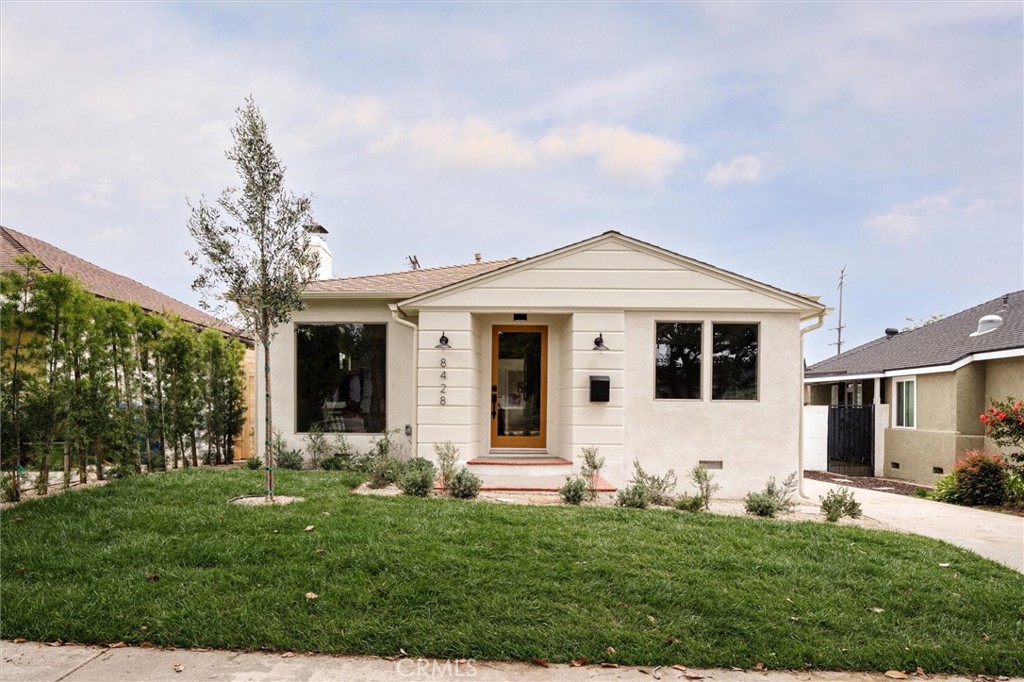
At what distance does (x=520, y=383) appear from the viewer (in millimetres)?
10930

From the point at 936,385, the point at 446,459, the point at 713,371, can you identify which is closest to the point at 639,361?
the point at 713,371

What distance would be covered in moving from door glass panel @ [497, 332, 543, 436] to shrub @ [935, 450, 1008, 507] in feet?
25.2

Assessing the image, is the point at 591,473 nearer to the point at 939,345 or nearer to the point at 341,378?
the point at 341,378

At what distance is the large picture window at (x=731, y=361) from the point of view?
9.89 meters

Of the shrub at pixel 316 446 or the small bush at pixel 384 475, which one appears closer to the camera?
the small bush at pixel 384 475

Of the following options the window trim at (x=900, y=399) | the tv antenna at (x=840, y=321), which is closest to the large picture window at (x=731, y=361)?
the window trim at (x=900, y=399)

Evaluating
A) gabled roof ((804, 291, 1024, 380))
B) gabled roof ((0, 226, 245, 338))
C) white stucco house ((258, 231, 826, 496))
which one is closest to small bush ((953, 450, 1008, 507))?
gabled roof ((804, 291, 1024, 380))

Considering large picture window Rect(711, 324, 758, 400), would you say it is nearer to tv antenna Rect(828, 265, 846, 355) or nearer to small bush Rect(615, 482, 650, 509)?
small bush Rect(615, 482, 650, 509)

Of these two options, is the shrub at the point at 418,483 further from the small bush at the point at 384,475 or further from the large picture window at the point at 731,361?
the large picture window at the point at 731,361

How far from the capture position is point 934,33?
10.1 m

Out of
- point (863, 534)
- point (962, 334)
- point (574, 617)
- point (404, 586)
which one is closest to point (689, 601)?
point (574, 617)

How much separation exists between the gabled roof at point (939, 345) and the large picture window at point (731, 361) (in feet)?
23.1

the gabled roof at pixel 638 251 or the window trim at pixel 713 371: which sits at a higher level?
the gabled roof at pixel 638 251

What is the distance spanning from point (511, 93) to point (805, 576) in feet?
34.7
